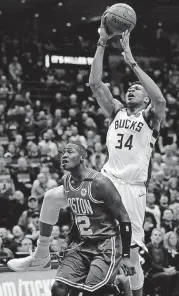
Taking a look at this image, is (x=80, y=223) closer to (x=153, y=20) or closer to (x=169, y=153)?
(x=169, y=153)

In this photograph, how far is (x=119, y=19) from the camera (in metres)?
7.08

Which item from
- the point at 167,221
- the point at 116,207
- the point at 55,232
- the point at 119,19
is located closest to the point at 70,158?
the point at 116,207

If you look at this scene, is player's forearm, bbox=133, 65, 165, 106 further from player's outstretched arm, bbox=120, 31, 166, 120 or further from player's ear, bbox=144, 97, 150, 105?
player's ear, bbox=144, 97, 150, 105

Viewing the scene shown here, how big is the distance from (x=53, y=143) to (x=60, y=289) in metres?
9.24

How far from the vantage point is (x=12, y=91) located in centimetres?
1916

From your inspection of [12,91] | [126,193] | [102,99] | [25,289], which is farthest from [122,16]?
[12,91]

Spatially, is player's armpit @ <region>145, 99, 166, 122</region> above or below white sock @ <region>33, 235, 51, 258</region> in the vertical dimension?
above

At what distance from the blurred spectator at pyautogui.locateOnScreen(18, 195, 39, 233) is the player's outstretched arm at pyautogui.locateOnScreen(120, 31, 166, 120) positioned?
18.2 feet

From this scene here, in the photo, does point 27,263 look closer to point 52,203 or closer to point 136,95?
point 52,203

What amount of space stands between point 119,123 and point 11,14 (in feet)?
67.2

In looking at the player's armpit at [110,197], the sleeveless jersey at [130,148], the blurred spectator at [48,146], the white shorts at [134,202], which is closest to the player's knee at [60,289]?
the player's armpit at [110,197]

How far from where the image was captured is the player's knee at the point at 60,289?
255 inches

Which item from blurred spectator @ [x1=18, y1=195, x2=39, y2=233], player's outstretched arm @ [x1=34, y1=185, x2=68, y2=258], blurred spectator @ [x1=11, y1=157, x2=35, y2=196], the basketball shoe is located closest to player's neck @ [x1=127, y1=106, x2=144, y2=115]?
player's outstretched arm @ [x1=34, y1=185, x2=68, y2=258]

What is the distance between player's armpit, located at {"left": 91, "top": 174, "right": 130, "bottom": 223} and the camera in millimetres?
6566
